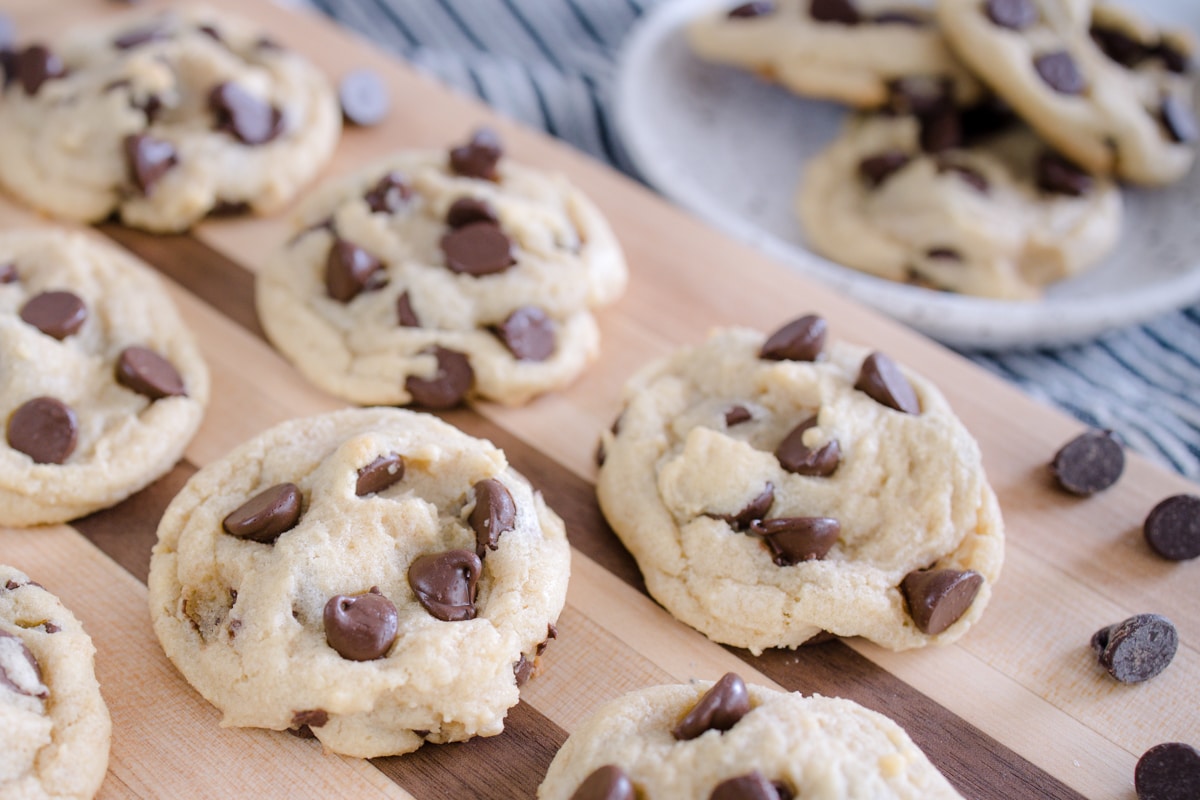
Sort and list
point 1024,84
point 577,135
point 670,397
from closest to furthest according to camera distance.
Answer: point 670,397
point 1024,84
point 577,135

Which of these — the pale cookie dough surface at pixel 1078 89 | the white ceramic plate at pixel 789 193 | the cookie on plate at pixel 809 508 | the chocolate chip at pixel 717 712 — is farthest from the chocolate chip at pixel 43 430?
the pale cookie dough surface at pixel 1078 89

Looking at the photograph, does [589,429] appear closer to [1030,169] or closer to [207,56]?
[207,56]

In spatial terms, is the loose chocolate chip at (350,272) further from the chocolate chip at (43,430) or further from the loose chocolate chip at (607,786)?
the loose chocolate chip at (607,786)

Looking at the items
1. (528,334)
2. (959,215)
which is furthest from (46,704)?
(959,215)

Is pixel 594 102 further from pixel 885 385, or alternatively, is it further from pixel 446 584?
pixel 446 584

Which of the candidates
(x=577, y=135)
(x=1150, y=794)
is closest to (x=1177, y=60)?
(x=577, y=135)
